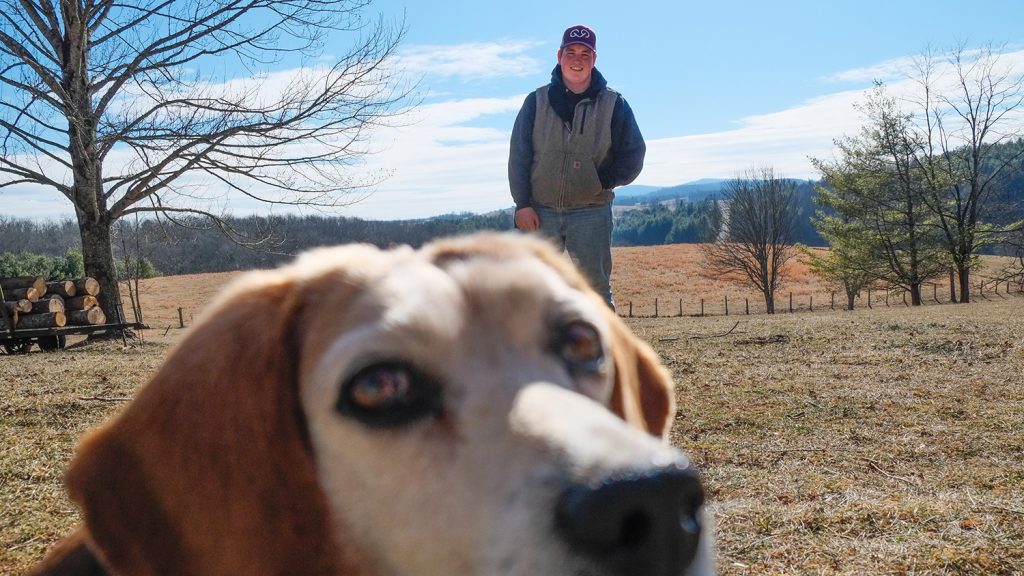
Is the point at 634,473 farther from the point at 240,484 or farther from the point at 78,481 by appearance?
the point at 78,481

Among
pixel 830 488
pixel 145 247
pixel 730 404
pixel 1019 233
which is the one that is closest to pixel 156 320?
pixel 145 247

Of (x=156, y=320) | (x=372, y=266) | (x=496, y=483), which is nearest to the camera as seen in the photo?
(x=496, y=483)

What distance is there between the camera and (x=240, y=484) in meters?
1.73

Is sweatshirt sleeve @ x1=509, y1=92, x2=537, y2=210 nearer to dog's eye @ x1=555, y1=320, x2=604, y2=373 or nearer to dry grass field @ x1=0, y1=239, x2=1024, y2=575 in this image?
dry grass field @ x1=0, y1=239, x2=1024, y2=575

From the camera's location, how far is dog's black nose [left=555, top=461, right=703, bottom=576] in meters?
1.28

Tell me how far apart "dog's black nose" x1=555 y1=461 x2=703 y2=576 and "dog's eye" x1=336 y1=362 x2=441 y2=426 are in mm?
505

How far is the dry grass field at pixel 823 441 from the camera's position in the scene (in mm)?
3432

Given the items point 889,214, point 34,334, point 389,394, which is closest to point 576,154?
point 389,394

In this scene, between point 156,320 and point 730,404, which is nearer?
point 730,404

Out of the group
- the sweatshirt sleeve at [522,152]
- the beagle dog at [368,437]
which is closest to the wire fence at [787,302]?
the sweatshirt sleeve at [522,152]

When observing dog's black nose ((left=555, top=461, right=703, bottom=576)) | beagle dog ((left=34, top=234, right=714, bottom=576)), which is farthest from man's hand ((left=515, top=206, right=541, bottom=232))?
dog's black nose ((left=555, top=461, right=703, bottom=576))

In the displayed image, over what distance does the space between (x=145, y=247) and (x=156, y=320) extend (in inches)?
381

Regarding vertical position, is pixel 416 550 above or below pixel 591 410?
below

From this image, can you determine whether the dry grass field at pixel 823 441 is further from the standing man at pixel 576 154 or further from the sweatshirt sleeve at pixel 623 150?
the sweatshirt sleeve at pixel 623 150
